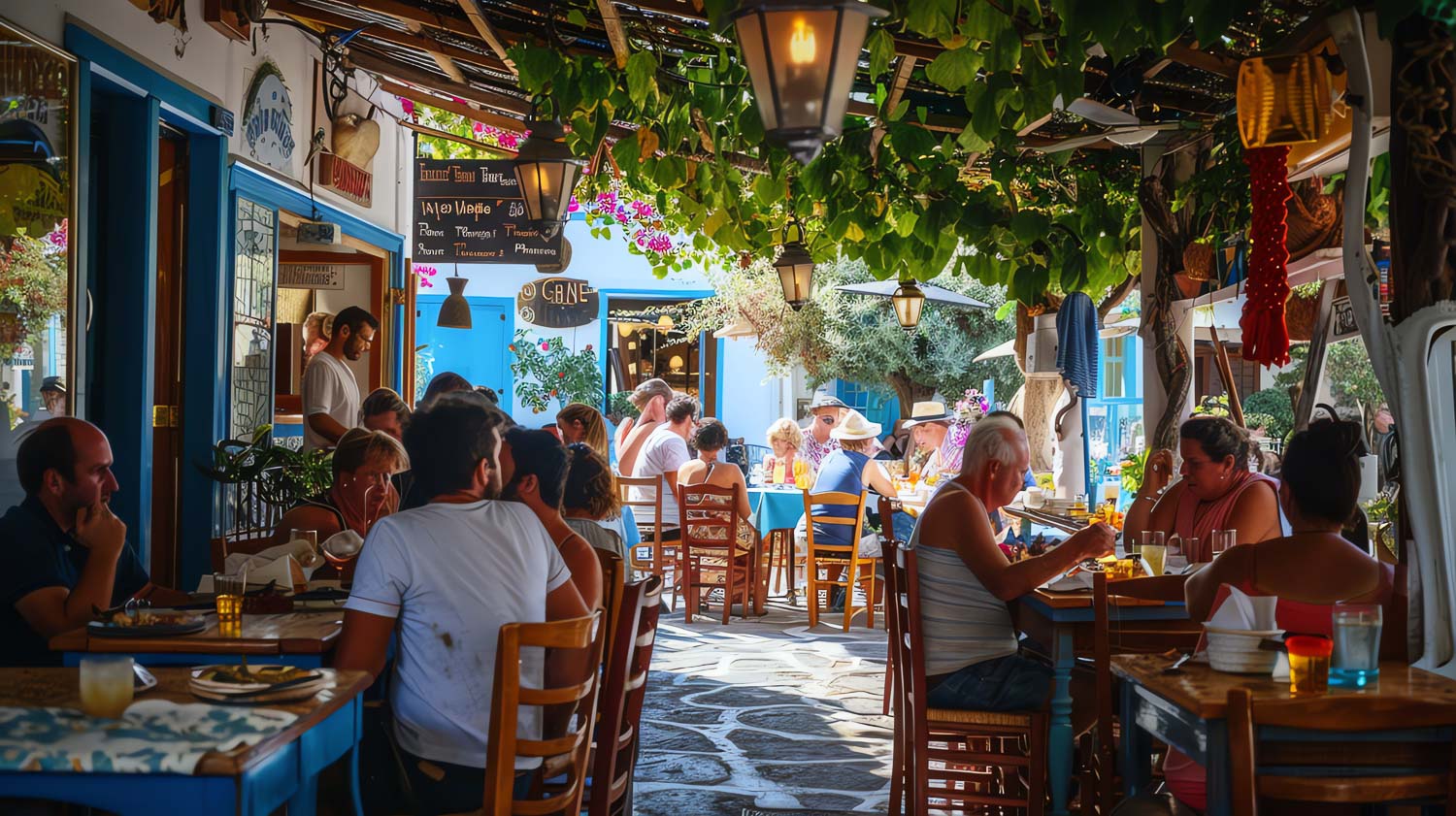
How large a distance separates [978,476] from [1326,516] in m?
1.32

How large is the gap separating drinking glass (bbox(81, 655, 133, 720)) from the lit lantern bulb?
6.52ft

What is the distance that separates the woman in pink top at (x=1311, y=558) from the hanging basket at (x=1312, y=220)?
1.89 m

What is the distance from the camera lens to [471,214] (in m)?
8.63

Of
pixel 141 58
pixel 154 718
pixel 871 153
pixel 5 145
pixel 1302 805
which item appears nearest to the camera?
pixel 154 718

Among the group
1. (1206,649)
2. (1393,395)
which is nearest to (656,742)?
(1206,649)

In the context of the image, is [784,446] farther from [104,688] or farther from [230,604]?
[104,688]

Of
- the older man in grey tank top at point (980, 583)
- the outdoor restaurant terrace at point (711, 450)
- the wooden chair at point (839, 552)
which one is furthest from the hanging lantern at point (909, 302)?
the older man in grey tank top at point (980, 583)

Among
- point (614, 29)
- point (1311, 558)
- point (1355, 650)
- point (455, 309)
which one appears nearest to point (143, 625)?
point (1355, 650)

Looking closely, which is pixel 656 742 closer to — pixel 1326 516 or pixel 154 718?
pixel 1326 516

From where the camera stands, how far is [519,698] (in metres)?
2.61

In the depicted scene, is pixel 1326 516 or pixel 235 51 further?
pixel 235 51

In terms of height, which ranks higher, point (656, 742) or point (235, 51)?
point (235, 51)

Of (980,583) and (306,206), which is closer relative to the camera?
(980,583)

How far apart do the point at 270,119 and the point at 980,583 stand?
14.6 feet
